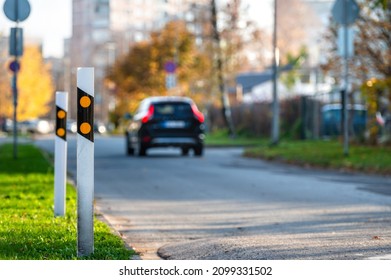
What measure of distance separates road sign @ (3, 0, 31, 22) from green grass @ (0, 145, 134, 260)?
8.62ft

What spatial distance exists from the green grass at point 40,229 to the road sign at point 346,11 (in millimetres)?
8907

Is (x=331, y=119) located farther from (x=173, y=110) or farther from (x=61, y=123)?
(x=61, y=123)

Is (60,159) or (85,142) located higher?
(85,142)

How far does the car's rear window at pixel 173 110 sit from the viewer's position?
2628cm

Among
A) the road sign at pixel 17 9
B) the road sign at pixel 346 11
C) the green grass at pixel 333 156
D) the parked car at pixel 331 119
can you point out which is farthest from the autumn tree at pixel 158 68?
the road sign at pixel 17 9

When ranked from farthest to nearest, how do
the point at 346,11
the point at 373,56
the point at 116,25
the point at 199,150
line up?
1. the point at 116,25
2. the point at 199,150
3. the point at 373,56
4. the point at 346,11

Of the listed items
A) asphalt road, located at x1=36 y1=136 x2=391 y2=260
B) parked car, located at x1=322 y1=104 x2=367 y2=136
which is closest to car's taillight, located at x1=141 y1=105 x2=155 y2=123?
asphalt road, located at x1=36 y1=136 x2=391 y2=260

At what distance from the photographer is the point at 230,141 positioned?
133 feet

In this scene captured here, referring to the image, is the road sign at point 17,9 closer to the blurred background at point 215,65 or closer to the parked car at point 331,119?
the blurred background at point 215,65

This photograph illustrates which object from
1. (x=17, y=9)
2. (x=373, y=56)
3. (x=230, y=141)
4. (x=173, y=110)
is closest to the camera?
(x=17, y=9)

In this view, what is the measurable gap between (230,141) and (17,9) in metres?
24.9

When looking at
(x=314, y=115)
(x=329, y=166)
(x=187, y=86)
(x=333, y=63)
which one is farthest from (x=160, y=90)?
(x=329, y=166)

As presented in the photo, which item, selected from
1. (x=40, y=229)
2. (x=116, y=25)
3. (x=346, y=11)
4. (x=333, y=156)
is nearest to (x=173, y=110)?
(x=333, y=156)

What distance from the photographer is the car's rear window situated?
26281 mm
